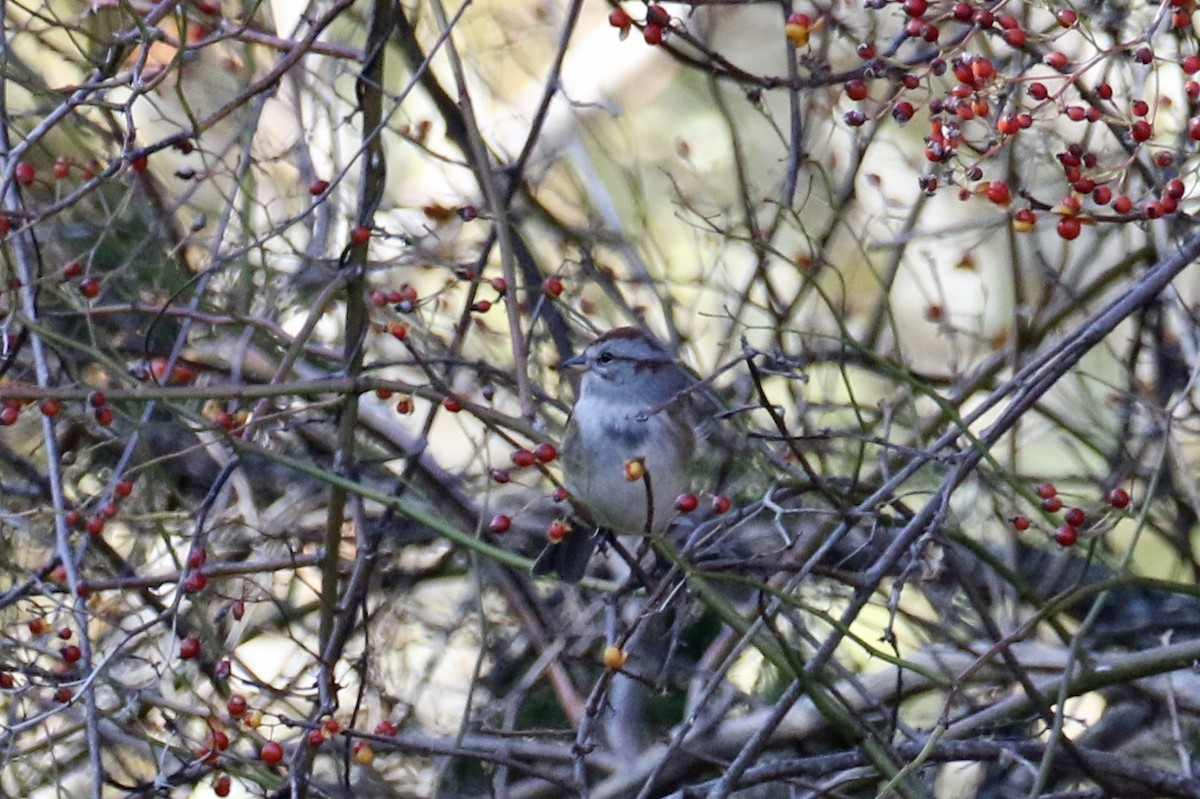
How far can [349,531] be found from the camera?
497cm

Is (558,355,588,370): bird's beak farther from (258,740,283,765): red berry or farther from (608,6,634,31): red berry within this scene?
(258,740,283,765): red berry

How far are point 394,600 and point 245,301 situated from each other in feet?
3.57

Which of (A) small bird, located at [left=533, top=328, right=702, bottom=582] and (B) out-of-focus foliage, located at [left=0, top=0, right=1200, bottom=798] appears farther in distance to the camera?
(A) small bird, located at [left=533, top=328, right=702, bottom=582]

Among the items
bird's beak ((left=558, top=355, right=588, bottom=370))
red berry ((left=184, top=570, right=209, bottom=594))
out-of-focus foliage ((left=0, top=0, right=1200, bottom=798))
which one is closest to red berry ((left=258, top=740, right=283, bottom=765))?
out-of-focus foliage ((left=0, top=0, right=1200, bottom=798))

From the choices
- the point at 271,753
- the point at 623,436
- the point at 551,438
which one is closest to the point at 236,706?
the point at 271,753

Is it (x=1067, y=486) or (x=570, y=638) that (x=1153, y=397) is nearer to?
(x=1067, y=486)

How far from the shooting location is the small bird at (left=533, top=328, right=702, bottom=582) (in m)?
4.34

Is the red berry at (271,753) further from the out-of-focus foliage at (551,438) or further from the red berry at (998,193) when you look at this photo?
the red berry at (998,193)

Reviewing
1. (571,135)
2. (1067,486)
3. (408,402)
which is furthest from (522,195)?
(1067,486)

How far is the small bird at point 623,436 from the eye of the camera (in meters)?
4.34

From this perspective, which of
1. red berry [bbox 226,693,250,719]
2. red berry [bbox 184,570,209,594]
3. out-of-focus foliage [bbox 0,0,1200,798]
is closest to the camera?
out-of-focus foliage [bbox 0,0,1200,798]

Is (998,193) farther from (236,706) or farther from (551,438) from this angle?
(236,706)

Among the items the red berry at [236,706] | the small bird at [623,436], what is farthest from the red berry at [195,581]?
the small bird at [623,436]

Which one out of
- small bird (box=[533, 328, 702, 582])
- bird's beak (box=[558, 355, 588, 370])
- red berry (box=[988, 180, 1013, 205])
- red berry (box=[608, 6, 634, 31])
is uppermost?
red berry (box=[608, 6, 634, 31])
